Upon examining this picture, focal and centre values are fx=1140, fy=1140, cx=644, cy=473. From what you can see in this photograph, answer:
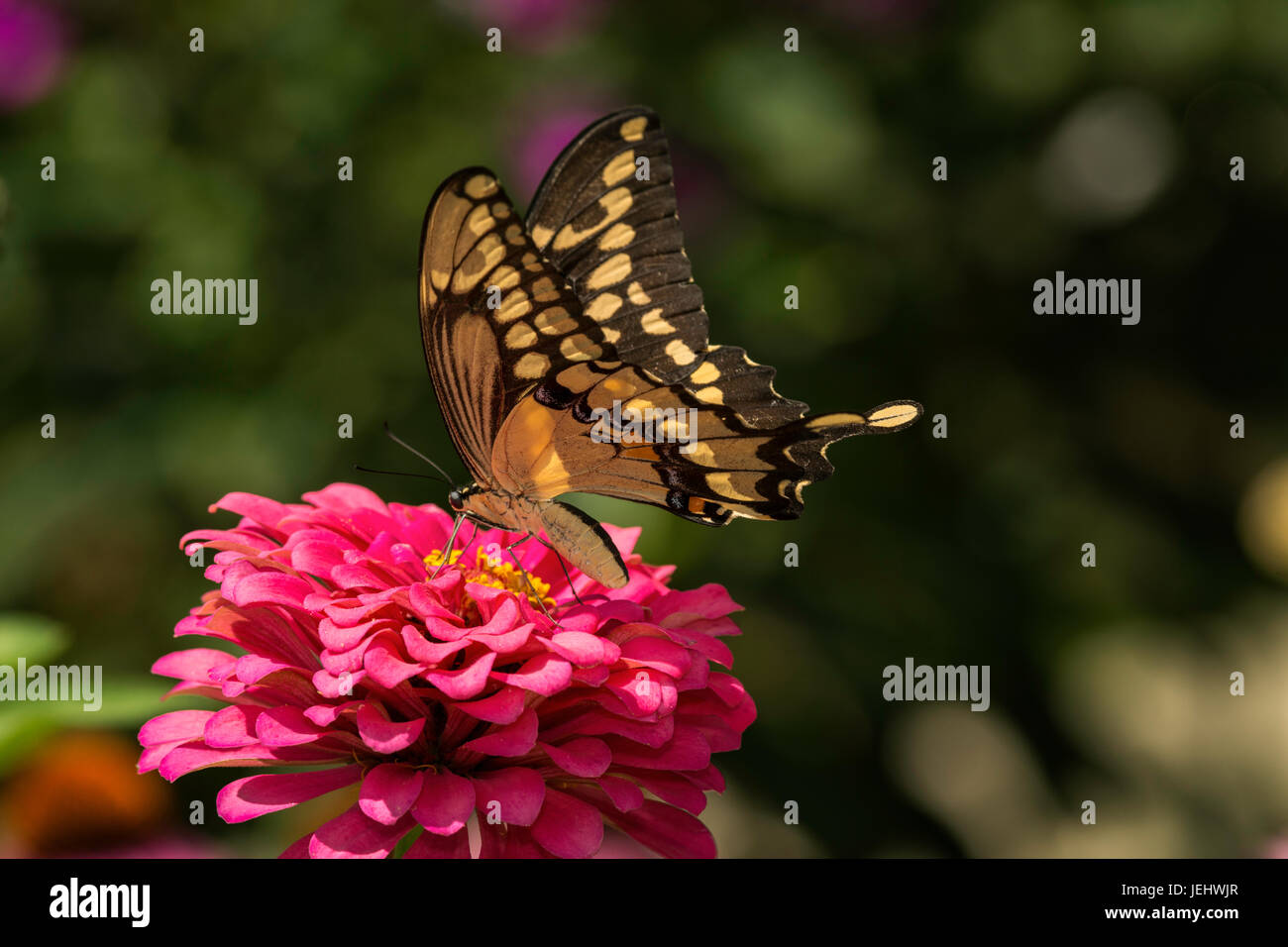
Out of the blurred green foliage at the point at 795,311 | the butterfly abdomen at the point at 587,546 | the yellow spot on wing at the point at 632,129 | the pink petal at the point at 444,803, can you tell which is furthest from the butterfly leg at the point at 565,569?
the blurred green foliage at the point at 795,311

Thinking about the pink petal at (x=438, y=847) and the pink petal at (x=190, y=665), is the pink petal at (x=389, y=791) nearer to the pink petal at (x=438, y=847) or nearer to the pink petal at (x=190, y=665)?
the pink petal at (x=438, y=847)

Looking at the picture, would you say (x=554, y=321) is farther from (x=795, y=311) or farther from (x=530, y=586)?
(x=795, y=311)

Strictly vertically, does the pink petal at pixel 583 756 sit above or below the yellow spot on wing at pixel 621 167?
below

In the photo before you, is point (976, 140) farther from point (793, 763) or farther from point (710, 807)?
point (710, 807)

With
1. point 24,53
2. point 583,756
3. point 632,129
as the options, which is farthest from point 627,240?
point 24,53

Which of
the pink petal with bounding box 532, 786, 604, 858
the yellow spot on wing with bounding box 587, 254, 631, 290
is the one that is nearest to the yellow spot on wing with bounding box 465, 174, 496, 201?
the yellow spot on wing with bounding box 587, 254, 631, 290

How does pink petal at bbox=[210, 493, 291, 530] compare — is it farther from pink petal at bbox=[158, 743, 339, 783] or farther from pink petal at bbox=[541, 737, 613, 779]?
pink petal at bbox=[541, 737, 613, 779]
